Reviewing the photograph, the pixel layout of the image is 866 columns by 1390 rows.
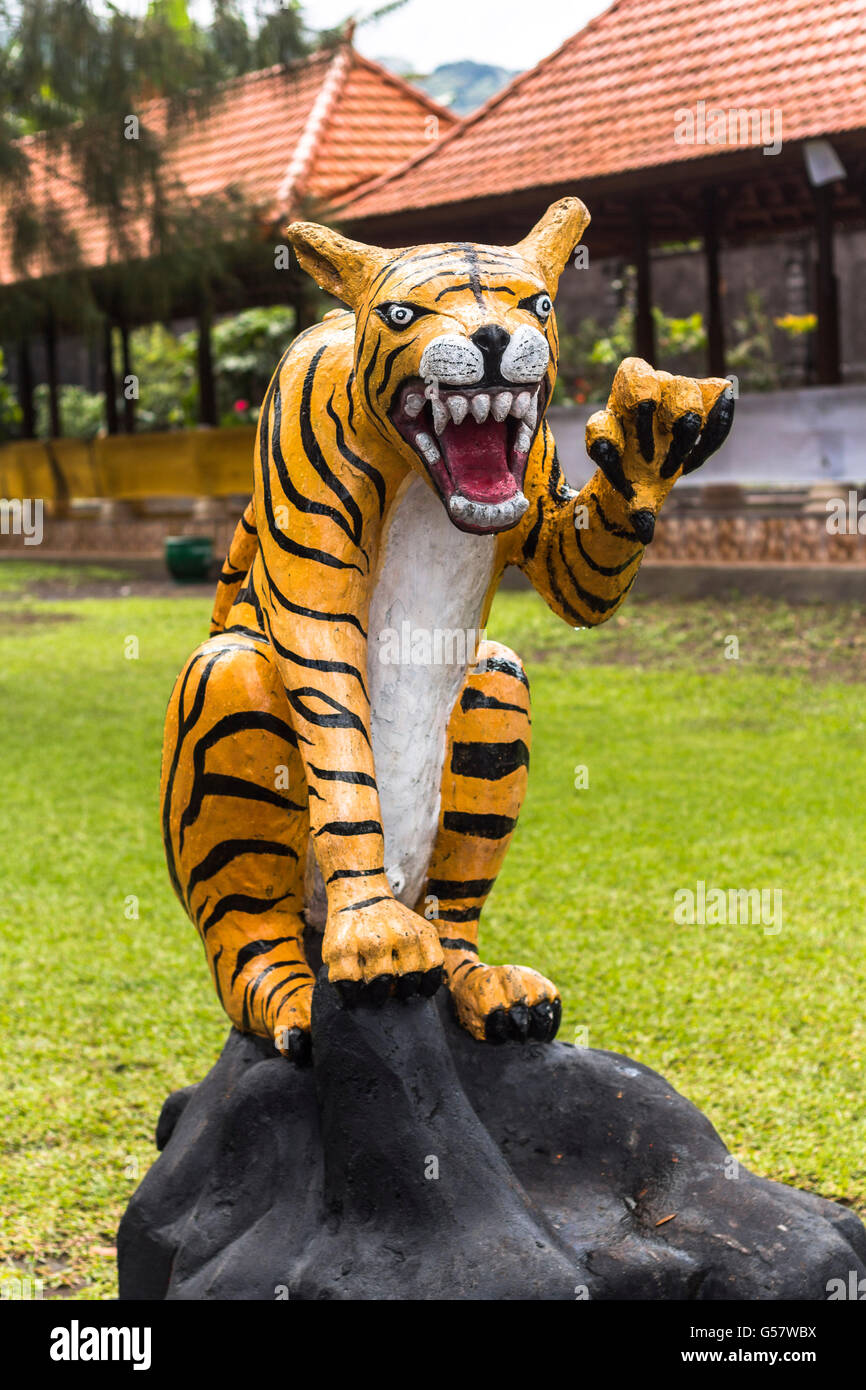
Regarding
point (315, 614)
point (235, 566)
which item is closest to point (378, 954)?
point (315, 614)

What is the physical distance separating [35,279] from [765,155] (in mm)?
4999

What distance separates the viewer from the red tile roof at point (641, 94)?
396 inches

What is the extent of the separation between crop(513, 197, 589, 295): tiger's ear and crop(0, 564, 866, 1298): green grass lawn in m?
2.10

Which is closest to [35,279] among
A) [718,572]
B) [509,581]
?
[509,581]

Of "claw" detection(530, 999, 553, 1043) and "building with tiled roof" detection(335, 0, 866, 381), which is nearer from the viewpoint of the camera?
"claw" detection(530, 999, 553, 1043)

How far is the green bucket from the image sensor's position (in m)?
14.0

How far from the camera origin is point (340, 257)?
92.8 inches

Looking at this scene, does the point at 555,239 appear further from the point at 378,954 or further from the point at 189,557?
the point at 189,557

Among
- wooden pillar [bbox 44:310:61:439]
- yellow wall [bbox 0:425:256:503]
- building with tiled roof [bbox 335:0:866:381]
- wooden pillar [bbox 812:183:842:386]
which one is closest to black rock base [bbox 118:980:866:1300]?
building with tiled roof [bbox 335:0:866:381]

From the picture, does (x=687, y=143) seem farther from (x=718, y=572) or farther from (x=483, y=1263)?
(x=483, y=1263)

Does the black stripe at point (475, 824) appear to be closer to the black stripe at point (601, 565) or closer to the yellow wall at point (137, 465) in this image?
the black stripe at point (601, 565)

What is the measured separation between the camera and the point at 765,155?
9.98 m

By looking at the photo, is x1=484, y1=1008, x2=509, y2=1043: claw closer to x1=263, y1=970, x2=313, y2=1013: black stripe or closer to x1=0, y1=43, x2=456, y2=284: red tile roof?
x1=263, y1=970, x2=313, y2=1013: black stripe

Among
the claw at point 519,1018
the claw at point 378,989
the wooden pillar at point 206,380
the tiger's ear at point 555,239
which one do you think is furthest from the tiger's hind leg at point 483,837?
the wooden pillar at point 206,380
